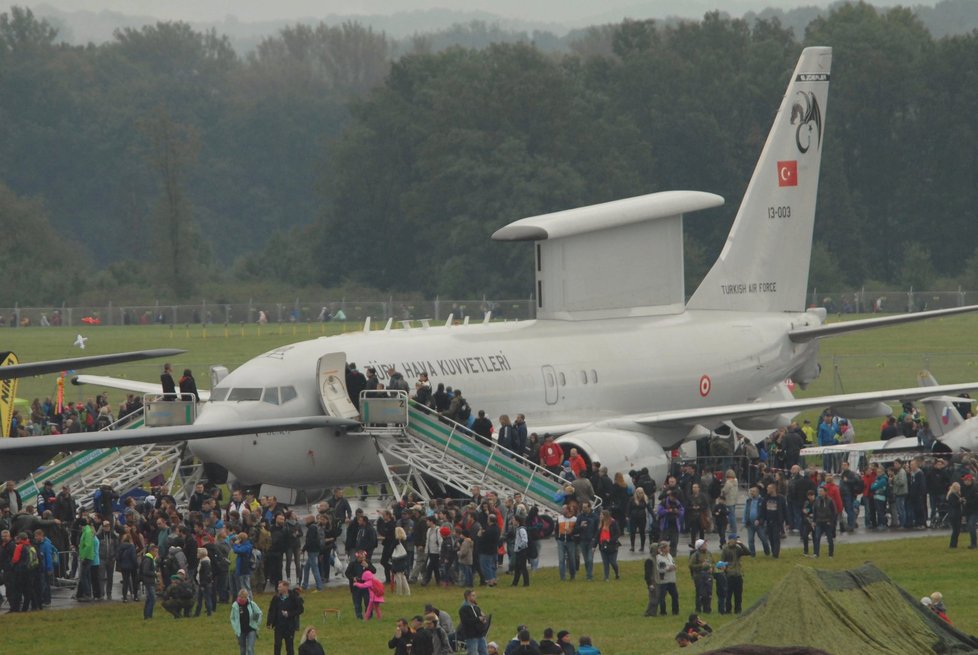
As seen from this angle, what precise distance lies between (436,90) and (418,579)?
258 feet

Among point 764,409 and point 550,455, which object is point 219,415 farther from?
point 764,409

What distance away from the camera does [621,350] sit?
3816cm

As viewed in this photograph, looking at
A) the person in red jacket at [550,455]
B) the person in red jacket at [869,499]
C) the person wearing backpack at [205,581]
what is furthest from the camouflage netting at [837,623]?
the person in red jacket at [550,455]

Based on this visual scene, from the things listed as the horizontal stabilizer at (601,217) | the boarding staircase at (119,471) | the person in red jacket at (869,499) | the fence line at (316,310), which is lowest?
the person in red jacket at (869,499)

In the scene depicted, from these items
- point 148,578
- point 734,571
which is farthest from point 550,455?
point 148,578

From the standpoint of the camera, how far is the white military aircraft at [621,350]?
30906 mm

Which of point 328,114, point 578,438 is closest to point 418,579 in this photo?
point 578,438

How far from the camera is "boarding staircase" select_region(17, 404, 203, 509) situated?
101ft

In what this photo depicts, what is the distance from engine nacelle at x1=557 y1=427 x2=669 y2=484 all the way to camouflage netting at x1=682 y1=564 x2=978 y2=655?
1444 cm

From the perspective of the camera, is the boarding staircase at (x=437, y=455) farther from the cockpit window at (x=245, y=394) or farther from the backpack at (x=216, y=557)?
the backpack at (x=216, y=557)

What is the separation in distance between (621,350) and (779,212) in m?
7.45

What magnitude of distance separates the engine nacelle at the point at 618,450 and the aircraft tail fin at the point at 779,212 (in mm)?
8600

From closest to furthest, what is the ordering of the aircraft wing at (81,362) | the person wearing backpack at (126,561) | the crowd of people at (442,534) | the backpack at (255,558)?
1. the aircraft wing at (81,362)
2. the crowd of people at (442,534)
3. the backpack at (255,558)
4. the person wearing backpack at (126,561)

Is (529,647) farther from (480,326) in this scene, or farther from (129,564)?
(480,326)
